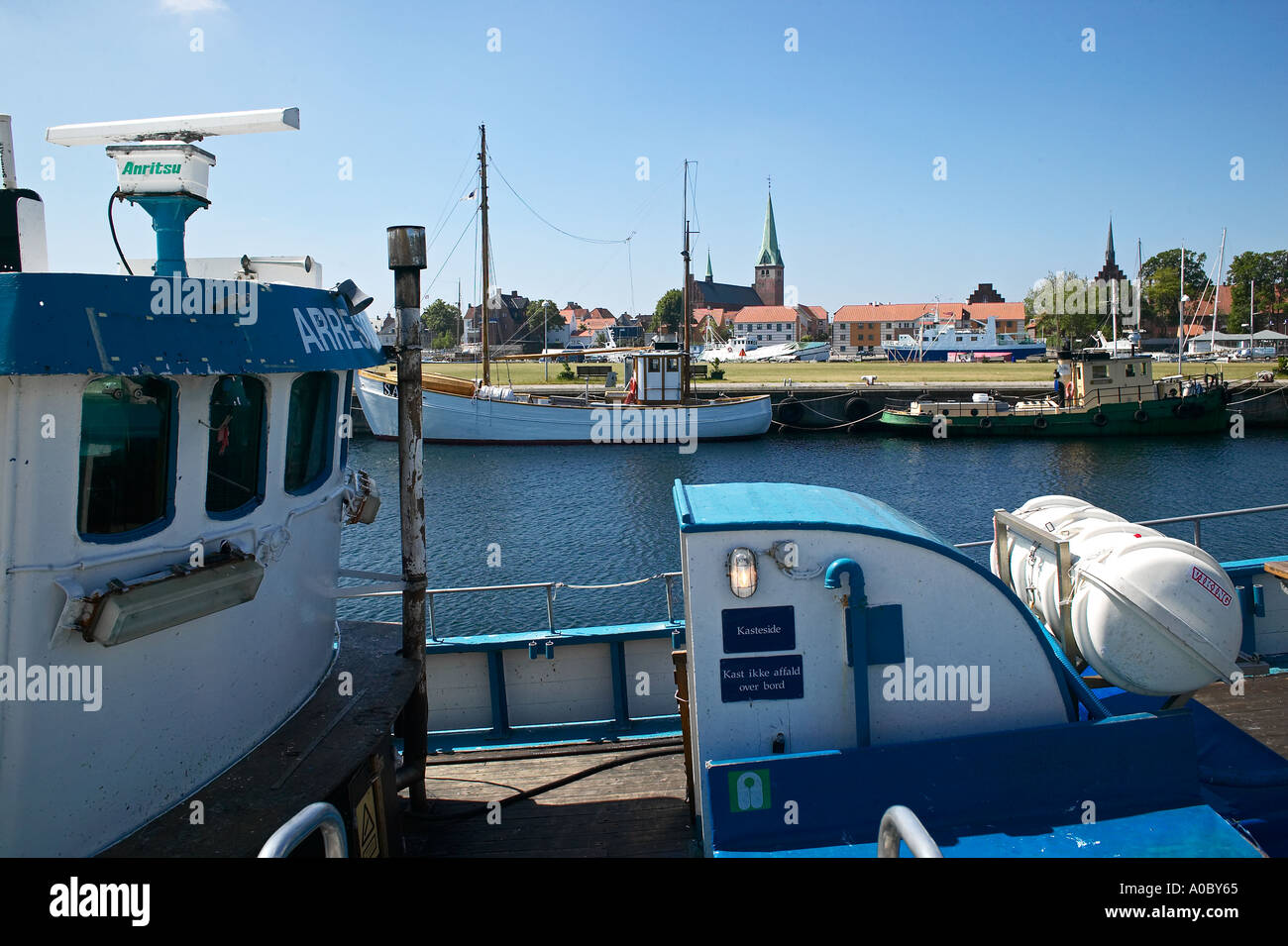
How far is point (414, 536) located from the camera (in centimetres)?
698

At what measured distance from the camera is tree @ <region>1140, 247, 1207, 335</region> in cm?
11638

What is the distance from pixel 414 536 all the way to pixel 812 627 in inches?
131

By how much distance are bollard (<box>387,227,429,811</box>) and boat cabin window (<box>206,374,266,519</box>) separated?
166cm

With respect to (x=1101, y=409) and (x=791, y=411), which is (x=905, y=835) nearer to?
(x=1101, y=409)

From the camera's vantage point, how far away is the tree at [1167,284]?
11638cm

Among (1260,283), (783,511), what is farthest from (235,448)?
(1260,283)

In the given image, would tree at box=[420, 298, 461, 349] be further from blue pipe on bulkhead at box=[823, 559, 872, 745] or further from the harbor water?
blue pipe on bulkhead at box=[823, 559, 872, 745]

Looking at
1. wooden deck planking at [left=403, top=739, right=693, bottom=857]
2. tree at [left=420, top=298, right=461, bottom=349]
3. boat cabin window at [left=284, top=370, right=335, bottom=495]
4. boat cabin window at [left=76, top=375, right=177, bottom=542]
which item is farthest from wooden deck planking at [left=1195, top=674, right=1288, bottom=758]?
tree at [left=420, top=298, right=461, bottom=349]

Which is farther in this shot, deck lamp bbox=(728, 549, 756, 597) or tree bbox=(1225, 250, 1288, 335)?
tree bbox=(1225, 250, 1288, 335)

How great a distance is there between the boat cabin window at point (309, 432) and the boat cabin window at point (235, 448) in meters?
0.34

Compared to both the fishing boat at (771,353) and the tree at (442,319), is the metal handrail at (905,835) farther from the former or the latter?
the tree at (442,319)

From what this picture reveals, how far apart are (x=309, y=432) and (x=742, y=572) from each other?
300 centimetres
